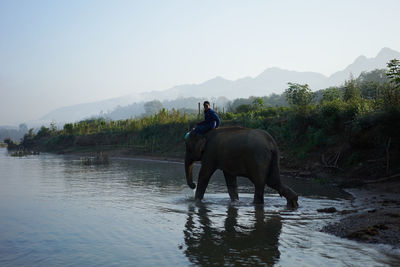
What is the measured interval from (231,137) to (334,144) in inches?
470

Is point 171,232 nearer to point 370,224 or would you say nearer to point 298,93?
point 370,224

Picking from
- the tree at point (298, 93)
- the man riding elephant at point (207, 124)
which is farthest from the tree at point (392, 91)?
the tree at point (298, 93)

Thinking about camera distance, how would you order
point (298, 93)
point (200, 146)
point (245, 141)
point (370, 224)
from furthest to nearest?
point (298, 93), point (200, 146), point (245, 141), point (370, 224)

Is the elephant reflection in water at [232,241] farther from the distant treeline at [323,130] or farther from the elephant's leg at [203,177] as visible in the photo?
the distant treeline at [323,130]

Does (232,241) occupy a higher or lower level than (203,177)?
lower

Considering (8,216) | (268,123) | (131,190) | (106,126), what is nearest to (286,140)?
(268,123)

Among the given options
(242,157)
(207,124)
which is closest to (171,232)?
(242,157)

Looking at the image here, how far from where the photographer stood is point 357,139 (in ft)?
57.9

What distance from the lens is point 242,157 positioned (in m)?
10.3

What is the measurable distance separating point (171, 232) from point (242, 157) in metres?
3.35

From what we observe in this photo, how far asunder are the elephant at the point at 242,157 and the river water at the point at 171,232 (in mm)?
515

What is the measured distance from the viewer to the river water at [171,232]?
6.09m

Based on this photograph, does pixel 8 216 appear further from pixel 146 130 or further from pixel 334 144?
pixel 146 130

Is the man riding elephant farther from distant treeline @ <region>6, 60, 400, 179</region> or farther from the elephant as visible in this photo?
distant treeline @ <region>6, 60, 400, 179</region>
